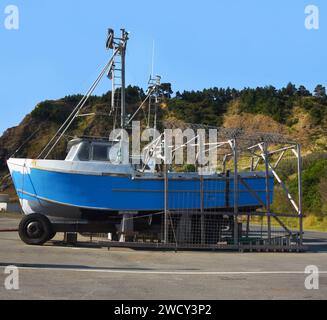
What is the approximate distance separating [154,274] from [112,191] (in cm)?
589

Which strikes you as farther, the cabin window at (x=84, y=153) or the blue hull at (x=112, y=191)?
the cabin window at (x=84, y=153)

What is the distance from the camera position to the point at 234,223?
1611 centimetres

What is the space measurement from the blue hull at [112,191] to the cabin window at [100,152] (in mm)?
969

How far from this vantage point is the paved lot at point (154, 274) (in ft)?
26.0

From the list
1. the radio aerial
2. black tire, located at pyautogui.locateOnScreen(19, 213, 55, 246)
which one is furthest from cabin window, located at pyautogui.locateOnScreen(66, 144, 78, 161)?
the radio aerial

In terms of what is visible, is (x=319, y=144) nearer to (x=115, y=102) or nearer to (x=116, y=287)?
(x=115, y=102)

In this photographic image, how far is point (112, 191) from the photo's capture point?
1577 centimetres

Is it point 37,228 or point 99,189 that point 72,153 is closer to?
point 99,189
